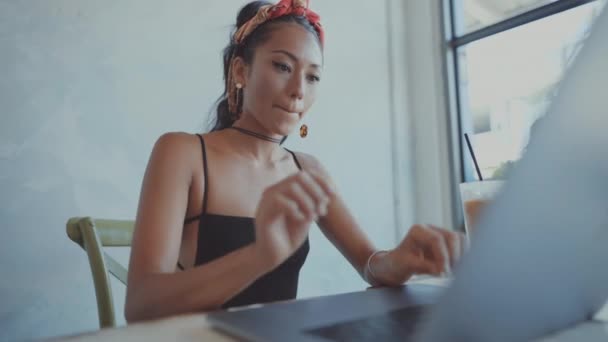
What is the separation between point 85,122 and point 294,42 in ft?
3.10

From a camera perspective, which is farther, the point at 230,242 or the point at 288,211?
the point at 230,242

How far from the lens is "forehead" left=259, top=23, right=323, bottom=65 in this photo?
0.96m

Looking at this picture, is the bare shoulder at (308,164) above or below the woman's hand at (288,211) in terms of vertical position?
above

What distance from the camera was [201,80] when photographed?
1.86 metres

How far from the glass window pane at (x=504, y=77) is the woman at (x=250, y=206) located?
140 cm

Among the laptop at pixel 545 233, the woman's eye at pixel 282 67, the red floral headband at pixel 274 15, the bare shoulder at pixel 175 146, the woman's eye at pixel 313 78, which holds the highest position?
the red floral headband at pixel 274 15

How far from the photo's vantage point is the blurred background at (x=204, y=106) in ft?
4.81

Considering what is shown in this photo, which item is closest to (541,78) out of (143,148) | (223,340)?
(143,148)

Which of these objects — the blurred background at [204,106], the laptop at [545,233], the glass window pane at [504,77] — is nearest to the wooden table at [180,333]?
the laptop at [545,233]

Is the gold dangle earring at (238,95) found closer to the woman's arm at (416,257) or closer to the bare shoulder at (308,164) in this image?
the bare shoulder at (308,164)

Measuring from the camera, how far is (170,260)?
2.49 feet

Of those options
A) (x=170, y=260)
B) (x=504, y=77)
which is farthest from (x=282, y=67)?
(x=504, y=77)

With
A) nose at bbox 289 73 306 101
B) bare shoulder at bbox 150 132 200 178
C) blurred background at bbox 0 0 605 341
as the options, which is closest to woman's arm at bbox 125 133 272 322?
bare shoulder at bbox 150 132 200 178

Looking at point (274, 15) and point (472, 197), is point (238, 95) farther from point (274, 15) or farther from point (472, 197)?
point (472, 197)
